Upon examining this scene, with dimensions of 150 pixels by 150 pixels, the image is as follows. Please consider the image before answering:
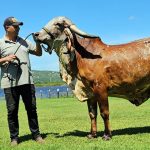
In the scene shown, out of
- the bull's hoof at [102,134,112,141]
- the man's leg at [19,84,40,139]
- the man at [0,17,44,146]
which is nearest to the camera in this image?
the bull's hoof at [102,134,112,141]

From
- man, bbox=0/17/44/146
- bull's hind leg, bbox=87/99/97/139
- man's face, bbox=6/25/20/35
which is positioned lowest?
bull's hind leg, bbox=87/99/97/139

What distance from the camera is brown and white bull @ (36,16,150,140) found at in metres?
11.7

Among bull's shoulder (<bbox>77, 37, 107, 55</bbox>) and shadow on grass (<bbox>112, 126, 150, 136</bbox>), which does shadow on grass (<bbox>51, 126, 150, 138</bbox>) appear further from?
bull's shoulder (<bbox>77, 37, 107, 55</bbox>)

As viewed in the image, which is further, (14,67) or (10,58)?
(14,67)

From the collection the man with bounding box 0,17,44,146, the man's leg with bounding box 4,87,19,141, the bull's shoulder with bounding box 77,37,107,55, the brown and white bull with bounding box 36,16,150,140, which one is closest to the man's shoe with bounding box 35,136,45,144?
the man with bounding box 0,17,44,146

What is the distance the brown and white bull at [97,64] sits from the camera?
11.7 m

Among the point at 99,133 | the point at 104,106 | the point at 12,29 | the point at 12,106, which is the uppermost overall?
the point at 12,29

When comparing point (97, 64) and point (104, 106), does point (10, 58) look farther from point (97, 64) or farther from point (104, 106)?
point (104, 106)

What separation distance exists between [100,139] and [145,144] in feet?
5.12

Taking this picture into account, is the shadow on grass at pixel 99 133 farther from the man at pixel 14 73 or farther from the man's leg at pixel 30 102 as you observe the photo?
the man at pixel 14 73

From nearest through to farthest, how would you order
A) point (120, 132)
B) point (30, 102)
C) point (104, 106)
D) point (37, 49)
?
1. point (104, 106)
2. point (30, 102)
3. point (37, 49)
4. point (120, 132)

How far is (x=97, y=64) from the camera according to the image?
1171cm

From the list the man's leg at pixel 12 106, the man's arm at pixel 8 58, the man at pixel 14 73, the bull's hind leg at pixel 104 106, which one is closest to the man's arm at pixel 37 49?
the man at pixel 14 73

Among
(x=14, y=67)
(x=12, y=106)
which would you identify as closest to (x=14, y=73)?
(x=14, y=67)
